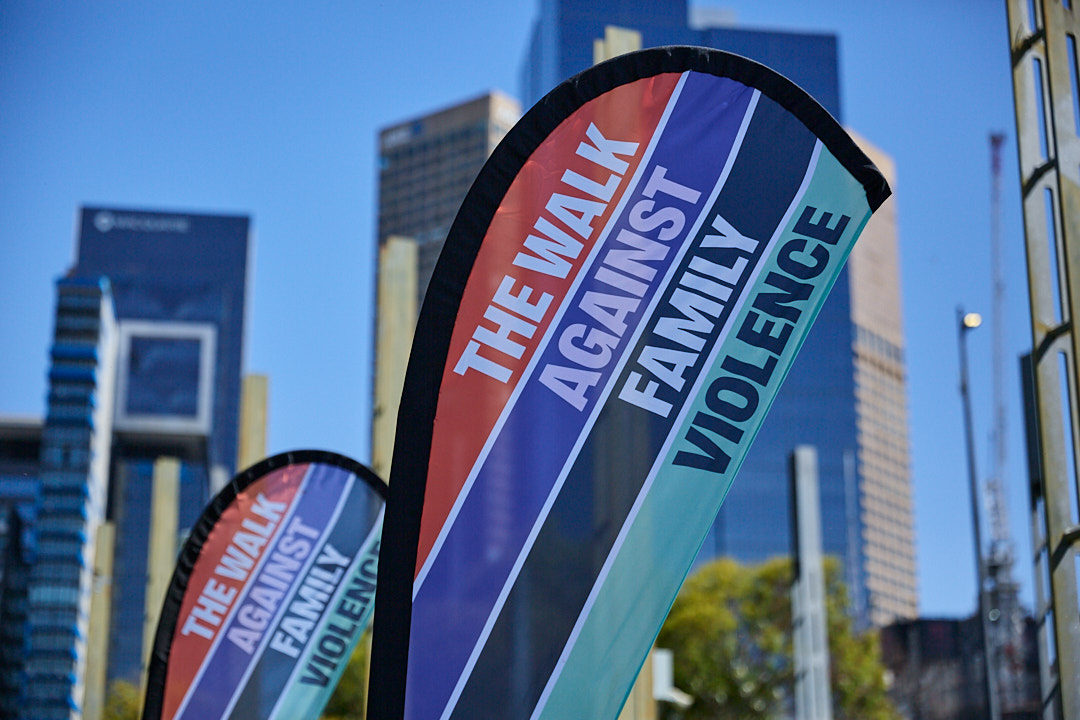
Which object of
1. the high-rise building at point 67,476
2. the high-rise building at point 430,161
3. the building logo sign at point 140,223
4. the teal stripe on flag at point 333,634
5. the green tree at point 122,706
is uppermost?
the building logo sign at point 140,223

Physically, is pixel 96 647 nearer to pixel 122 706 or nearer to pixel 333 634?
pixel 333 634

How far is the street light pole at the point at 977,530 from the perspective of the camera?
19.6m

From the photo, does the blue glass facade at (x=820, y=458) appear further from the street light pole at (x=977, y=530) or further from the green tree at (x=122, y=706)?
the street light pole at (x=977, y=530)

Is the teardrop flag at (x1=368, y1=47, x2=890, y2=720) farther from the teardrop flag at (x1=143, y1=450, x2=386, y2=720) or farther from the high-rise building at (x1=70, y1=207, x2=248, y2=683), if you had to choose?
the high-rise building at (x1=70, y1=207, x2=248, y2=683)

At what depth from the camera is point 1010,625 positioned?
2440 inches

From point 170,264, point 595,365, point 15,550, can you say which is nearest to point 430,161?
point 170,264

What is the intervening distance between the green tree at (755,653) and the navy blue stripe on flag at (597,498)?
46.1 m

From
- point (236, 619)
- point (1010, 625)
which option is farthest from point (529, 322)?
point (1010, 625)

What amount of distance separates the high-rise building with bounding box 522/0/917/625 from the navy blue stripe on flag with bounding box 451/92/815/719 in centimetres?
510

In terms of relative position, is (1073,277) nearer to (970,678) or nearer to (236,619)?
(236,619)

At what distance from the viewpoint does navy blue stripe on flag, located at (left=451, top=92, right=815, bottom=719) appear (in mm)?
5820

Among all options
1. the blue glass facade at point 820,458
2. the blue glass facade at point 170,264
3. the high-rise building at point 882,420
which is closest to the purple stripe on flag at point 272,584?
the blue glass facade at point 820,458

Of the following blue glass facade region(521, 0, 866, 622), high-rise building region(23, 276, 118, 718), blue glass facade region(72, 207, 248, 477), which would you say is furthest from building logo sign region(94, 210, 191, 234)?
blue glass facade region(521, 0, 866, 622)

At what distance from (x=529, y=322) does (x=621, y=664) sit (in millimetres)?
1523
